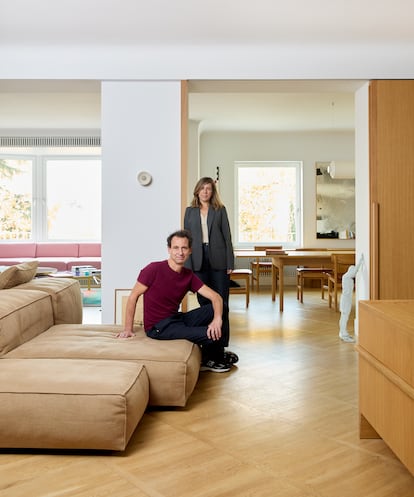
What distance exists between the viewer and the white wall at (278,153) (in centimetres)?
1023

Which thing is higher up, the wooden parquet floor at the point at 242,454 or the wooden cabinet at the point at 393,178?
the wooden cabinet at the point at 393,178

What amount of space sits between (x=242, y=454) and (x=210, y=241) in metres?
2.20

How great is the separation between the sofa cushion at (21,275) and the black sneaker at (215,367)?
1.46 metres

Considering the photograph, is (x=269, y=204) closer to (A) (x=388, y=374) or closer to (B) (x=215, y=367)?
(B) (x=215, y=367)

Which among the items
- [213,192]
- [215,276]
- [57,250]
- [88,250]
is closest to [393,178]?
[213,192]

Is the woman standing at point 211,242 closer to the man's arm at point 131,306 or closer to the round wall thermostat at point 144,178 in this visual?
the round wall thermostat at point 144,178

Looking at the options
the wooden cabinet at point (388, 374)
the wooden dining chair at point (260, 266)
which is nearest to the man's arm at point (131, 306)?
the wooden cabinet at point (388, 374)

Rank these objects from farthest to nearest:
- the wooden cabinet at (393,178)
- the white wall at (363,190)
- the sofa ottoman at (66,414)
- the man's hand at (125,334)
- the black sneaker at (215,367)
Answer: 1. the white wall at (363,190)
2. the wooden cabinet at (393,178)
3. the black sneaker at (215,367)
4. the man's hand at (125,334)
5. the sofa ottoman at (66,414)

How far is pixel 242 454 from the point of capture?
8.79 ft

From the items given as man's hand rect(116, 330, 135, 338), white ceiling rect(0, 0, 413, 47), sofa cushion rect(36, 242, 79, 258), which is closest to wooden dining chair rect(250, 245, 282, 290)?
sofa cushion rect(36, 242, 79, 258)

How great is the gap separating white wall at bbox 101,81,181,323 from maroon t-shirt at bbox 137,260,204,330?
148 centimetres

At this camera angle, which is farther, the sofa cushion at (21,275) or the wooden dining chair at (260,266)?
the wooden dining chair at (260,266)

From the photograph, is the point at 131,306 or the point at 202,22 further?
the point at 202,22

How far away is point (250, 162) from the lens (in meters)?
10.3
